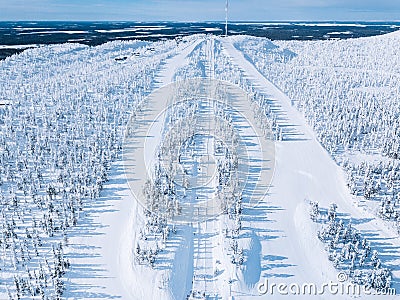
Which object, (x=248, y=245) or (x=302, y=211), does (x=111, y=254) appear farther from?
(x=302, y=211)

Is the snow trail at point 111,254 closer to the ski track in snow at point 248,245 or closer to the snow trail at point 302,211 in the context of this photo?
the ski track in snow at point 248,245

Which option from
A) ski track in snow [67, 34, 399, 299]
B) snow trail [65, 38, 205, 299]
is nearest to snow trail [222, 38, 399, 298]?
ski track in snow [67, 34, 399, 299]

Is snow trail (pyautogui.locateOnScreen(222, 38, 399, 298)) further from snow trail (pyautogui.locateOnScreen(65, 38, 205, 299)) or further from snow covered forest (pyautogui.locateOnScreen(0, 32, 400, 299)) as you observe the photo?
snow trail (pyautogui.locateOnScreen(65, 38, 205, 299))

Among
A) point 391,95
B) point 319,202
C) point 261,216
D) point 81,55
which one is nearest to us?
point 261,216

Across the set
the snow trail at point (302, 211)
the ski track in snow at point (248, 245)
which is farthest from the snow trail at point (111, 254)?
the snow trail at point (302, 211)

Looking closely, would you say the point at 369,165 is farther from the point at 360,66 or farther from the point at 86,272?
the point at 360,66

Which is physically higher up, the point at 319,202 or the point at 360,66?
the point at 360,66

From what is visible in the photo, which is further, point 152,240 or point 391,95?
point 391,95

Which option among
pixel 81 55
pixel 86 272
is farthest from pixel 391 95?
pixel 81 55
